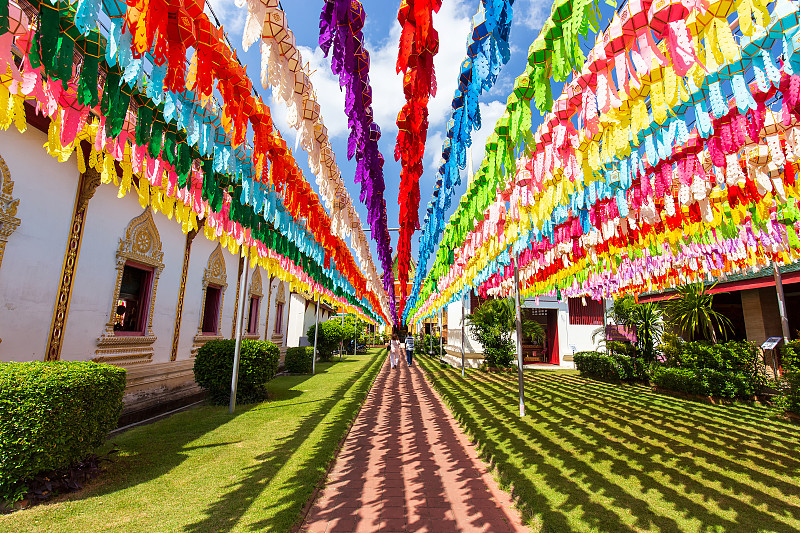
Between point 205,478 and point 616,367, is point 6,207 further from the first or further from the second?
point 616,367

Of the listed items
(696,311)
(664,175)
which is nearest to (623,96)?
(664,175)

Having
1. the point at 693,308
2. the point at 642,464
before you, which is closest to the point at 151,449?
the point at 642,464

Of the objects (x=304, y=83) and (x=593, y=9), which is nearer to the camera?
(x=593, y=9)

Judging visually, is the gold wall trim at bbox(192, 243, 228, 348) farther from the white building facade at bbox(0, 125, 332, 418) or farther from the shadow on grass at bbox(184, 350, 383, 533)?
the shadow on grass at bbox(184, 350, 383, 533)

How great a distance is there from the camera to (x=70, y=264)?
509 centimetres

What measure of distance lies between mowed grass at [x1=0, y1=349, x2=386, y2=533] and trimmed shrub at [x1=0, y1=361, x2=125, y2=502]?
0.33m

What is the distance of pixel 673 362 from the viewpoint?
35.6ft

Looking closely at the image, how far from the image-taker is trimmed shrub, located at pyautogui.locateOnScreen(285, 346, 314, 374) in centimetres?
1362

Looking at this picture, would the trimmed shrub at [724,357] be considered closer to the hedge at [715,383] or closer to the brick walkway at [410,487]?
the hedge at [715,383]

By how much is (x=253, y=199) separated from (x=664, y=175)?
4938 mm

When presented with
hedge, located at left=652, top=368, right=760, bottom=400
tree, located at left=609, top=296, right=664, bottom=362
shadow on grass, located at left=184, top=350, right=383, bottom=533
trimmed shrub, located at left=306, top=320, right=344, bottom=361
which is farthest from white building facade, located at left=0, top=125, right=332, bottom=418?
tree, located at left=609, top=296, right=664, bottom=362

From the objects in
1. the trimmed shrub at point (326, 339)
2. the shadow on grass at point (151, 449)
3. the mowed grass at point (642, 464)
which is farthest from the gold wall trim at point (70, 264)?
the trimmed shrub at point (326, 339)

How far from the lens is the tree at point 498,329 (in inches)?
616

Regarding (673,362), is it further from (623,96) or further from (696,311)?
(623,96)
